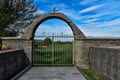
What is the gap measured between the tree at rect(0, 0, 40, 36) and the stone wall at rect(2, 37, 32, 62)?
9.49 metres

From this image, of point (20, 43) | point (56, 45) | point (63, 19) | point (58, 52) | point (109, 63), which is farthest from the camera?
point (58, 52)

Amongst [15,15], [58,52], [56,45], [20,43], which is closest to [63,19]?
[56,45]

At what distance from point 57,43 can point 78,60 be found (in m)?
2.08

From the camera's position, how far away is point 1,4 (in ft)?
91.7

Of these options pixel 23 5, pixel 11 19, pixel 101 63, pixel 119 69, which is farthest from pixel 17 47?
pixel 23 5

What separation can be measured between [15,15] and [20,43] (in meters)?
12.6

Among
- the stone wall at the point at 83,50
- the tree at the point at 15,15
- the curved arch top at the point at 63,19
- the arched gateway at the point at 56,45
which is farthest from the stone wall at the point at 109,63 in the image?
the tree at the point at 15,15

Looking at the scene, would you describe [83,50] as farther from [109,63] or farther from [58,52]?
[109,63]

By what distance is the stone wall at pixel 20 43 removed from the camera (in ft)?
54.0

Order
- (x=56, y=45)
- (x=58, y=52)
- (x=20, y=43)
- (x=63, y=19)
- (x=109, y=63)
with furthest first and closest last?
(x=58, y=52), (x=56, y=45), (x=63, y=19), (x=20, y=43), (x=109, y=63)

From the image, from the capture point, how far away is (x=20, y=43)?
1672 centimetres

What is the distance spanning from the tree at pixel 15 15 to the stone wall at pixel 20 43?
949 cm

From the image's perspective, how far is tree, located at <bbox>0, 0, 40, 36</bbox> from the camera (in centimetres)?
2650

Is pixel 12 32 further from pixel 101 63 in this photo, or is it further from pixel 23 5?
pixel 101 63
